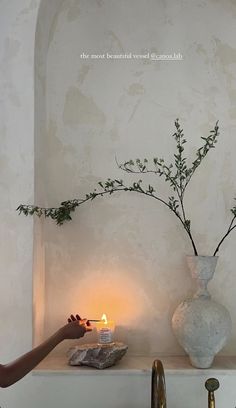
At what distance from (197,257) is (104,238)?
1.11 feet

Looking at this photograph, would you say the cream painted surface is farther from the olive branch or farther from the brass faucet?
the brass faucet

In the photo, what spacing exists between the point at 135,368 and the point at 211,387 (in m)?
0.25

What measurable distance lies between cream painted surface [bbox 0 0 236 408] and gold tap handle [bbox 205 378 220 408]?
0.91 feet

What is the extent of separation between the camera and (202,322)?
1.26m

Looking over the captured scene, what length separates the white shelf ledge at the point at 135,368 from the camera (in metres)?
1.28

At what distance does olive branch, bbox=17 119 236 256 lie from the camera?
140 cm

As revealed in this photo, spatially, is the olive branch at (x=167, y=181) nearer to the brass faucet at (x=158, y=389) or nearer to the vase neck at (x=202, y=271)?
the vase neck at (x=202, y=271)

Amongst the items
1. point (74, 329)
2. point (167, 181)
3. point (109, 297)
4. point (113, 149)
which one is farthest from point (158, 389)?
point (113, 149)

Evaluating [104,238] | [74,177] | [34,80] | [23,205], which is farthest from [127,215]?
[34,80]


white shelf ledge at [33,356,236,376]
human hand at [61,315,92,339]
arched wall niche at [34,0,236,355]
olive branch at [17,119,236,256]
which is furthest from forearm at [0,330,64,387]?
olive branch at [17,119,236,256]

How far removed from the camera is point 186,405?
1.29m

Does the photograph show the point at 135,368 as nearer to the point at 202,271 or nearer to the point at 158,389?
the point at 158,389

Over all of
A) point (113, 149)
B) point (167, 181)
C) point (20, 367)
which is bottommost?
point (20, 367)

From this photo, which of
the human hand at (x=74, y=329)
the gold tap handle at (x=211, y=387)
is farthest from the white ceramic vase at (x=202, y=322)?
the human hand at (x=74, y=329)
